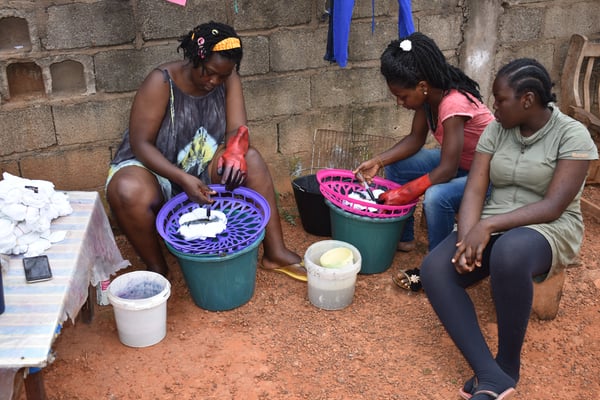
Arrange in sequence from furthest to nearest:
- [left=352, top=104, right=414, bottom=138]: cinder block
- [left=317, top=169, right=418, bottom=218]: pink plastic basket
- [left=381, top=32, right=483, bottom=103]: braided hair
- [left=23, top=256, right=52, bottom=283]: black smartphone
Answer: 1. [left=352, top=104, right=414, bottom=138]: cinder block
2. [left=317, top=169, right=418, bottom=218]: pink plastic basket
3. [left=381, top=32, right=483, bottom=103]: braided hair
4. [left=23, top=256, right=52, bottom=283]: black smartphone

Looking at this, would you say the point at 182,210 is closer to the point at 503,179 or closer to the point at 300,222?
the point at 300,222

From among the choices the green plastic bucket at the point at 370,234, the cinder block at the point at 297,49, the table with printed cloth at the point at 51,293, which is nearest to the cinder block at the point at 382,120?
the cinder block at the point at 297,49

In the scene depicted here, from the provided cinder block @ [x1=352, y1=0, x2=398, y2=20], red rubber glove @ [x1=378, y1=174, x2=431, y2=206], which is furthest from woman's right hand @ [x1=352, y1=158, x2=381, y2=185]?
cinder block @ [x1=352, y1=0, x2=398, y2=20]

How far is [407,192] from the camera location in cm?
315

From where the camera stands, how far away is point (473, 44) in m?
4.25

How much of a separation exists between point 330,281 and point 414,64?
1.11 m

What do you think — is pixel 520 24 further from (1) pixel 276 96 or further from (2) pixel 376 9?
(1) pixel 276 96

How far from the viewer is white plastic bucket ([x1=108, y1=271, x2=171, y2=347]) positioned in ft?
8.82

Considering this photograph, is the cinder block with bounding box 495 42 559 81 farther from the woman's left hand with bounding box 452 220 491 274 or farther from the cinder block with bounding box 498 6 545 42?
the woman's left hand with bounding box 452 220 491 274

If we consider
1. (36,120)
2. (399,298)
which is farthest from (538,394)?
(36,120)

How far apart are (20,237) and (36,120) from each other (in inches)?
43.0

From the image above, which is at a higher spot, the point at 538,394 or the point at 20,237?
the point at 20,237

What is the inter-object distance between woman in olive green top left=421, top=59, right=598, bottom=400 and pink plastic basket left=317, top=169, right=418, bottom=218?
552 millimetres

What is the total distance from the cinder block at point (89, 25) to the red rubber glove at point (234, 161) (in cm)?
88
